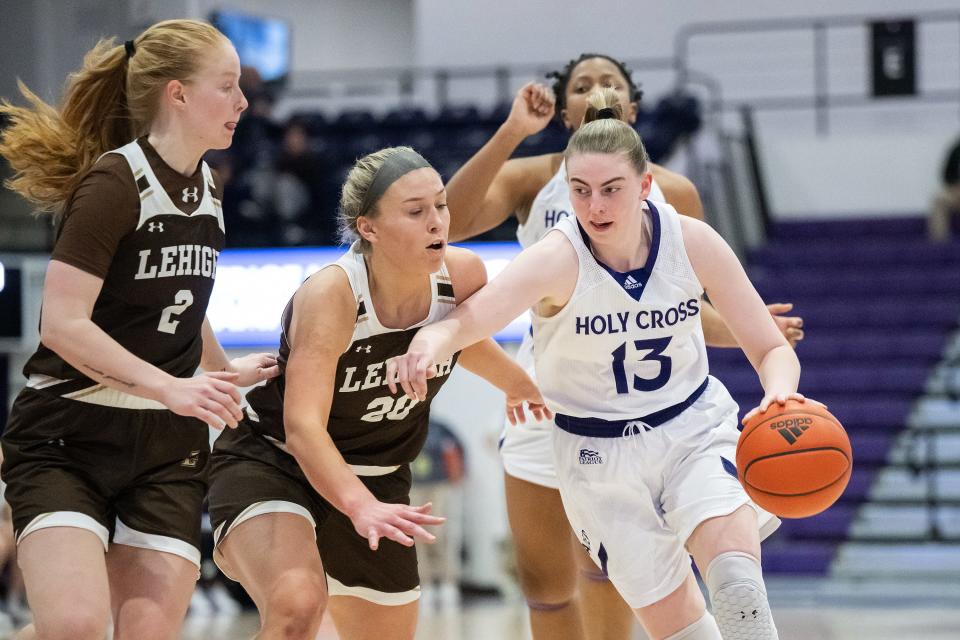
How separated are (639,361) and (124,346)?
1381 millimetres

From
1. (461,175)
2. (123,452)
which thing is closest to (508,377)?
(461,175)

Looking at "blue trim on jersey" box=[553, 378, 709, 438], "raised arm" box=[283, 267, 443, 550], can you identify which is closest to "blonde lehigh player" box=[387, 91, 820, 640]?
"blue trim on jersey" box=[553, 378, 709, 438]

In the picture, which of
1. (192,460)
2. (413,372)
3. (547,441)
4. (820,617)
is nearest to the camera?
(413,372)

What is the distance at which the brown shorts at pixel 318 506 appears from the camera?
3.40 m

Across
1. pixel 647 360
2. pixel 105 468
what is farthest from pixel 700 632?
pixel 105 468

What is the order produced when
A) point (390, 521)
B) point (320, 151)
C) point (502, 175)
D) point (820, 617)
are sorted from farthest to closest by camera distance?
point (320, 151) → point (820, 617) → point (502, 175) → point (390, 521)

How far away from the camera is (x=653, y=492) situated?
11.5 feet

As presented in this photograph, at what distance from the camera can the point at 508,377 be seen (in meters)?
3.82

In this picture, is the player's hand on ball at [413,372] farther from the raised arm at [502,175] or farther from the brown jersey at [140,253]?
the raised arm at [502,175]

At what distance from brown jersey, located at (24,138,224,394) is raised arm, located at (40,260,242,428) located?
0.07 metres

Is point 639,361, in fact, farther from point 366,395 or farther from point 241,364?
point 241,364

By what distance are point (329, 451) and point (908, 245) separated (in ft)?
32.1

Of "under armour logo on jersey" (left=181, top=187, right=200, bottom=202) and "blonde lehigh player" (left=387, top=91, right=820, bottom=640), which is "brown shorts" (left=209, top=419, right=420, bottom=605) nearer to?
"blonde lehigh player" (left=387, top=91, right=820, bottom=640)

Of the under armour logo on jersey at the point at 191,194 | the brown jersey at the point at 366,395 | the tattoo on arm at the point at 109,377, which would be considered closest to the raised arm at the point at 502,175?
the brown jersey at the point at 366,395
